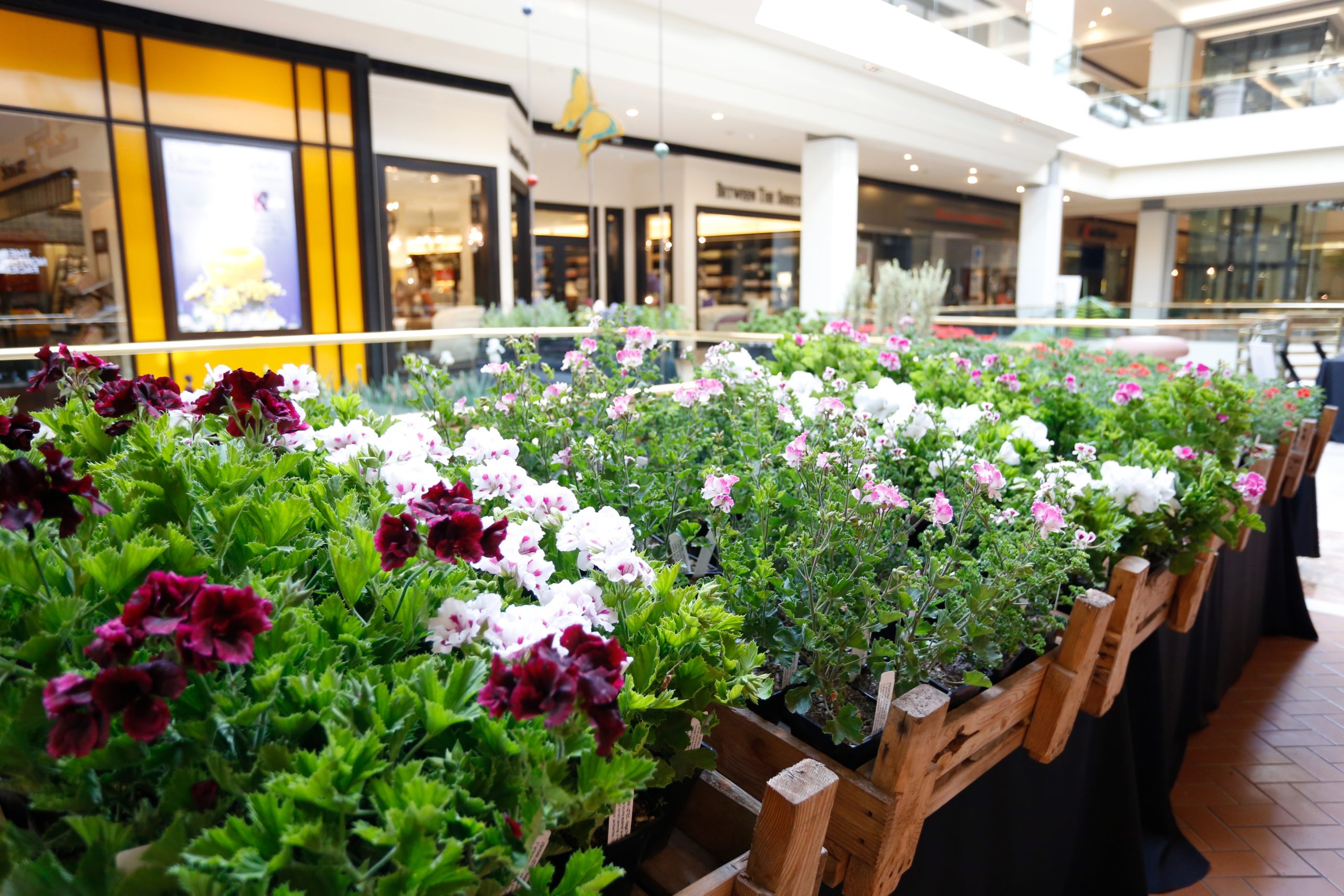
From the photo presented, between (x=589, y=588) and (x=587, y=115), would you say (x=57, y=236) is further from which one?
(x=589, y=588)

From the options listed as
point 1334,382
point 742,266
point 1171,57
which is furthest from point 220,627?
point 1171,57

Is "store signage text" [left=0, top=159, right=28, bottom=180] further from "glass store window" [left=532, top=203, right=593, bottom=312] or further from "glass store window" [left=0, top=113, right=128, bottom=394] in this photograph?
"glass store window" [left=532, top=203, right=593, bottom=312]

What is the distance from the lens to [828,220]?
11.2 metres

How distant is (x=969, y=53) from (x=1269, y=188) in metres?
9.96

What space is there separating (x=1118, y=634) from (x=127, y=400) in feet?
6.24

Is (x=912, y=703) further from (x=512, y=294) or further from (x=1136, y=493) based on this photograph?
(x=512, y=294)

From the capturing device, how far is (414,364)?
1884 millimetres

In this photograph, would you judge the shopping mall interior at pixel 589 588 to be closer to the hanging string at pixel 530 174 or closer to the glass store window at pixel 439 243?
the hanging string at pixel 530 174

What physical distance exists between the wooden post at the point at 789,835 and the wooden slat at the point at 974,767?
37 cm

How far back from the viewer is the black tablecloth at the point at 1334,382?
8836 millimetres

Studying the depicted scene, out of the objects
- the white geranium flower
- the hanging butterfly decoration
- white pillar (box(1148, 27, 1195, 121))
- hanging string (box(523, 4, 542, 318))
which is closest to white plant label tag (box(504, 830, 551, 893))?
the white geranium flower

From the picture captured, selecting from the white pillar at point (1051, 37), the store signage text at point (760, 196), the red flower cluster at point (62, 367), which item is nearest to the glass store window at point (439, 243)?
the store signage text at point (760, 196)

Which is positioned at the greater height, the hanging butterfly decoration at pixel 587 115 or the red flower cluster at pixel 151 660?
the hanging butterfly decoration at pixel 587 115

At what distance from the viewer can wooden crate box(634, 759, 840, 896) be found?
0.93 metres
